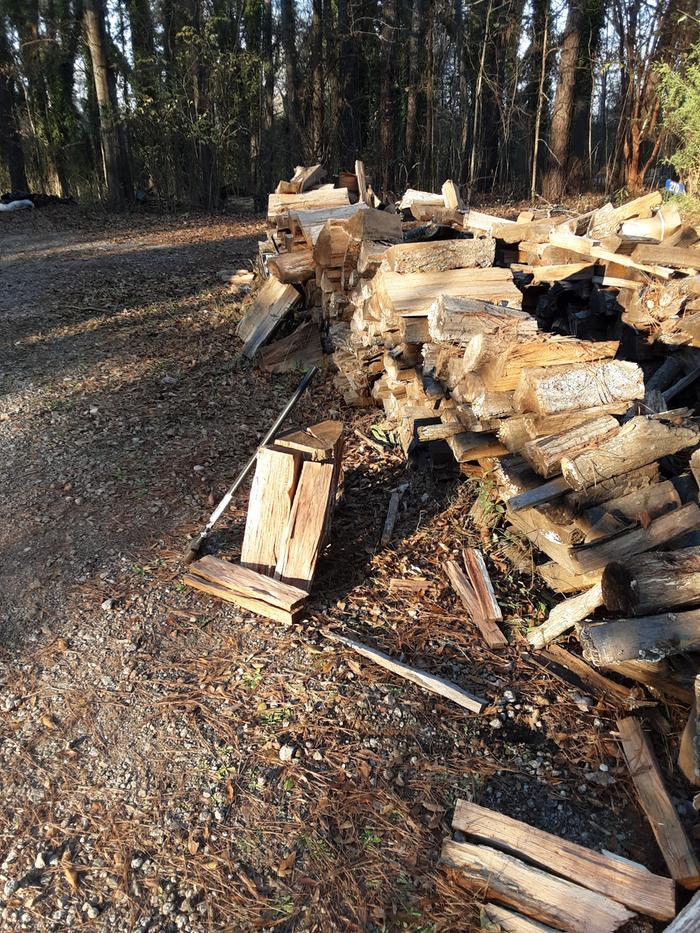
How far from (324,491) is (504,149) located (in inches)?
607

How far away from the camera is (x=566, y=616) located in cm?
305

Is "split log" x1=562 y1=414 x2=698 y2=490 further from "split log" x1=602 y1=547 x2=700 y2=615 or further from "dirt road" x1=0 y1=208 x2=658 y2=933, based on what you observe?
"dirt road" x1=0 y1=208 x2=658 y2=933

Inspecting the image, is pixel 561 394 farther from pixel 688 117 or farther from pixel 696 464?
pixel 688 117

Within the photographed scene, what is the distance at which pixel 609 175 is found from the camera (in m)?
14.3

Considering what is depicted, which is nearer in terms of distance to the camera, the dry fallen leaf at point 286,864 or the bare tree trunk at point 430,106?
the dry fallen leaf at point 286,864

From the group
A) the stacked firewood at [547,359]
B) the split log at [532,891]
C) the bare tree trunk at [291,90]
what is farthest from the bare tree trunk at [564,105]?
the split log at [532,891]

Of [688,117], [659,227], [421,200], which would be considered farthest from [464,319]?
[688,117]

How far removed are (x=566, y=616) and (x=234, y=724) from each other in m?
1.57

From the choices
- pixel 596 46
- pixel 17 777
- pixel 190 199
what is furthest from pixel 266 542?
pixel 596 46

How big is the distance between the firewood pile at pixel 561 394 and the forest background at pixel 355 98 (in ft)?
28.8

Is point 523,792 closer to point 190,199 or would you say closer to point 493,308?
point 493,308

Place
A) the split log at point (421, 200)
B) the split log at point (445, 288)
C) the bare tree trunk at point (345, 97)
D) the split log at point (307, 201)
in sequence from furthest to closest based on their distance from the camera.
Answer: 1. the bare tree trunk at point (345, 97)
2. the split log at point (421, 200)
3. the split log at point (307, 201)
4. the split log at point (445, 288)

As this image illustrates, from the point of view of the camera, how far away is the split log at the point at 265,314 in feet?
21.0

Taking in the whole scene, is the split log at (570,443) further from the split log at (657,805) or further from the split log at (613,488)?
the split log at (657,805)
